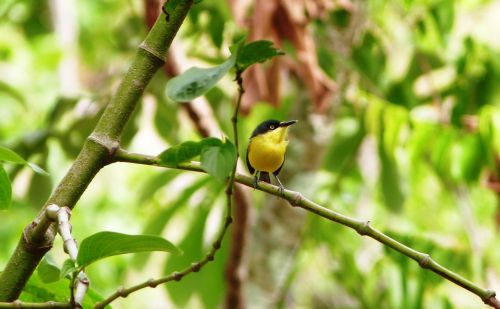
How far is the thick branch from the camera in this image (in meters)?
0.76

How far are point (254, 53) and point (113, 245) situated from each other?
0.77ft

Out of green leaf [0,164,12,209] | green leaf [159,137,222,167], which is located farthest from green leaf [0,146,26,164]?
green leaf [159,137,222,167]

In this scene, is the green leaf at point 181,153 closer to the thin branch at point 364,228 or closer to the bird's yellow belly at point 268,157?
the thin branch at point 364,228

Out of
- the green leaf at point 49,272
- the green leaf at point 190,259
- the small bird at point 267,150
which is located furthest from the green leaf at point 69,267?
the green leaf at point 190,259

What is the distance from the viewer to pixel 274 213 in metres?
2.66

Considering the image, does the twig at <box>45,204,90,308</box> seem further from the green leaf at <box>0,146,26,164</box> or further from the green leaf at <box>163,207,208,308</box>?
the green leaf at <box>163,207,208,308</box>

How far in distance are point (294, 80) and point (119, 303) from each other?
3.08 m

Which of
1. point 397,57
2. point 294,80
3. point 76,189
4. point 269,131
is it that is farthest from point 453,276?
point 397,57

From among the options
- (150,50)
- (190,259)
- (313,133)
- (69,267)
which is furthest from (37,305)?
(313,133)

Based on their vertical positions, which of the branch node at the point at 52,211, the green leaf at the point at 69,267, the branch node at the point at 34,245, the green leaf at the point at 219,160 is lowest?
the green leaf at the point at 69,267

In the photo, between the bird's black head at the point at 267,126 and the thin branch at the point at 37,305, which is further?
the bird's black head at the point at 267,126

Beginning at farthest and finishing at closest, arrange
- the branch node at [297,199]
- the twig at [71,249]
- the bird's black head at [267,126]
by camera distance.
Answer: the bird's black head at [267,126] < the branch node at [297,199] < the twig at [71,249]

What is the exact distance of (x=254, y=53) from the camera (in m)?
0.75

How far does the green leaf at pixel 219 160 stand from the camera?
70cm
